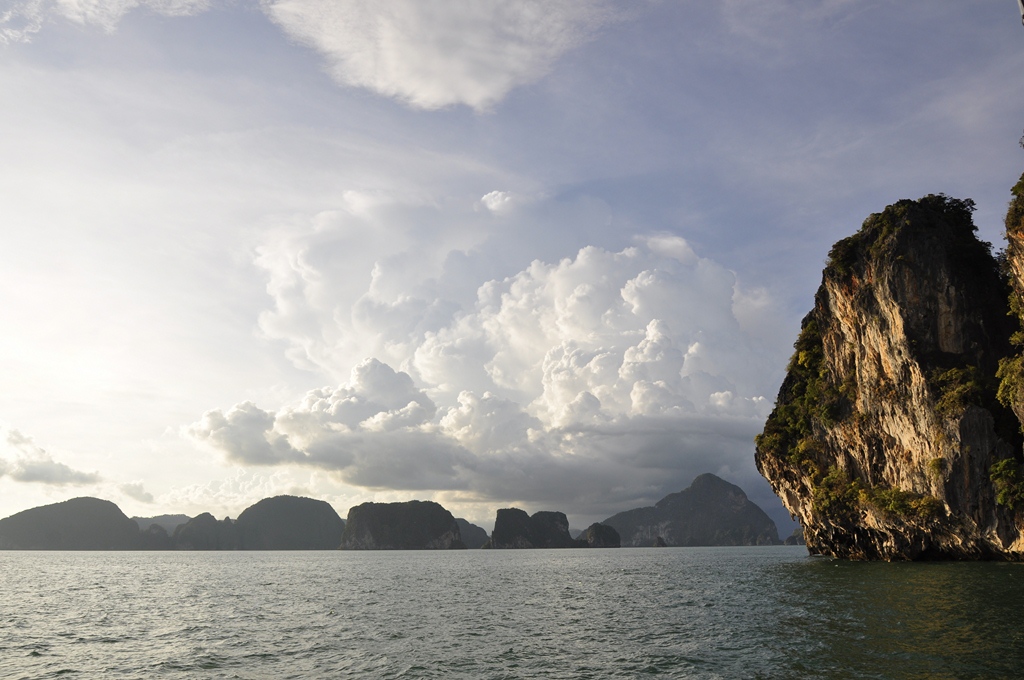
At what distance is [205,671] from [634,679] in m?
14.8

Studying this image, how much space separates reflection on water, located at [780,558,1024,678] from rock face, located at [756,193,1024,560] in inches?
395

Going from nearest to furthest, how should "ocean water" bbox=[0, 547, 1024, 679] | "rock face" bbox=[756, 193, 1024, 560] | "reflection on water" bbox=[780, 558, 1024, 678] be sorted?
"reflection on water" bbox=[780, 558, 1024, 678], "ocean water" bbox=[0, 547, 1024, 679], "rock face" bbox=[756, 193, 1024, 560]

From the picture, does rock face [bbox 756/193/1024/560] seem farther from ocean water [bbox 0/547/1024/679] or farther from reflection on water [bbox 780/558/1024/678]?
reflection on water [bbox 780/558/1024/678]

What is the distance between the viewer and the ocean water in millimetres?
21781

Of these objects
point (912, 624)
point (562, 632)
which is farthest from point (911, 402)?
point (562, 632)

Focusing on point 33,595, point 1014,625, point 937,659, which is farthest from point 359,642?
point 33,595

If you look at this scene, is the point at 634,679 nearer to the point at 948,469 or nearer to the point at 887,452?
the point at 948,469

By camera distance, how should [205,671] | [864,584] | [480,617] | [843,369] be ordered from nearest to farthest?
[205,671] < [480,617] < [864,584] < [843,369]

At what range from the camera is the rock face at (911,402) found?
54.0m

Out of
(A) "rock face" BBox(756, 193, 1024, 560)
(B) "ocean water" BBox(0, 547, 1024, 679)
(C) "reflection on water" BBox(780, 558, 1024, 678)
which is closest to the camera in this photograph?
(C) "reflection on water" BBox(780, 558, 1024, 678)

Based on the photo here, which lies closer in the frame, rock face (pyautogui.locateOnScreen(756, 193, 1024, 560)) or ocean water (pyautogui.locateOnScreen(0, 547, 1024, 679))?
ocean water (pyautogui.locateOnScreen(0, 547, 1024, 679))

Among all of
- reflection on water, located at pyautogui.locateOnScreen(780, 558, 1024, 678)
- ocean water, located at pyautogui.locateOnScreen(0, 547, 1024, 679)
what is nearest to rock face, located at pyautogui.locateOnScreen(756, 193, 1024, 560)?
ocean water, located at pyautogui.locateOnScreen(0, 547, 1024, 679)

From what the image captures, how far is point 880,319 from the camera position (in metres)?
65.4

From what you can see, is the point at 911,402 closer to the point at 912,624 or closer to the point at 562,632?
the point at 912,624
